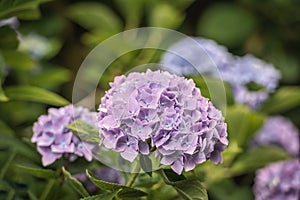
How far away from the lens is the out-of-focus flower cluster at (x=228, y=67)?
176cm

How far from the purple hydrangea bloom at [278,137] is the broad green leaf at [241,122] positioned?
0.20m

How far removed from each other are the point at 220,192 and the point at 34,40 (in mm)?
777

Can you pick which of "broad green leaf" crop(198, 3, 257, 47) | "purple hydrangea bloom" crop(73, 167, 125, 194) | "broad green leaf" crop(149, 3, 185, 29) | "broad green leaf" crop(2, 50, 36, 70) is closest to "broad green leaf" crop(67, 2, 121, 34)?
"broad green leaf" crop(149, 3, 185, 29)

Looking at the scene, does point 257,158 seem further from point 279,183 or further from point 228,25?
point 228,25

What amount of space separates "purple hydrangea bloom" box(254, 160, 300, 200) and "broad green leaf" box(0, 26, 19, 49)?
2.31 ft

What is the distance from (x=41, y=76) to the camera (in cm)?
202

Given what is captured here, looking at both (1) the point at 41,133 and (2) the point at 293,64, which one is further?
(2) the point at 293,64

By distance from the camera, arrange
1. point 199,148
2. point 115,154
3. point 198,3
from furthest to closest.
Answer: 1. point 198,3
2. point 115,154
3. point 199,148

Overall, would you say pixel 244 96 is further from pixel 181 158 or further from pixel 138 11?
pixel 181 158

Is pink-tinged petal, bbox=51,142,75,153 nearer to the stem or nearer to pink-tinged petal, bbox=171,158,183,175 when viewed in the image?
the stem

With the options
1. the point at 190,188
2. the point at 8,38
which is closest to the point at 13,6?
the point at 8,38

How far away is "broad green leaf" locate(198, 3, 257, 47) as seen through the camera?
258 cm

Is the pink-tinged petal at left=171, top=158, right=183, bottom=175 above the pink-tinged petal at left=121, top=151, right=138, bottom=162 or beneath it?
beneath

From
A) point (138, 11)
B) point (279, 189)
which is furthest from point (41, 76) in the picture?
point (279, 189)
